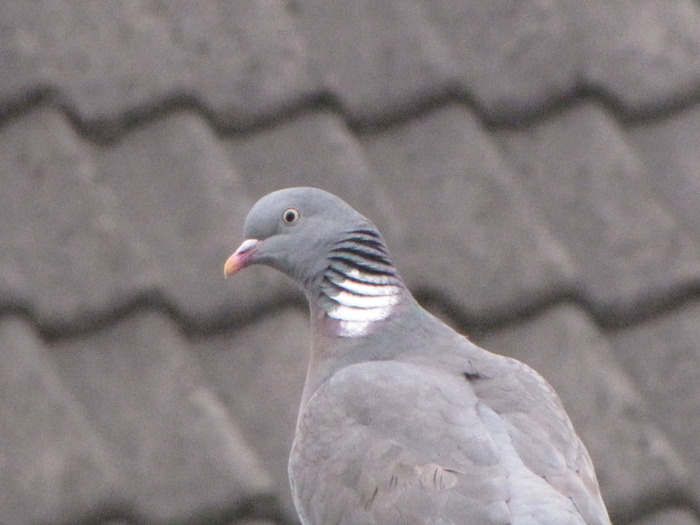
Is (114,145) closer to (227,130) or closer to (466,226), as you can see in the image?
(227,130)

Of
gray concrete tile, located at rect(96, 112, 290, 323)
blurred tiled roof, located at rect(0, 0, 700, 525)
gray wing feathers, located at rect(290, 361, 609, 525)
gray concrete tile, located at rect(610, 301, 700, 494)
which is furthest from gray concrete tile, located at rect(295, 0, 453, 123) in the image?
gray wing feathers, located at rect(290, 361, 609, 525)

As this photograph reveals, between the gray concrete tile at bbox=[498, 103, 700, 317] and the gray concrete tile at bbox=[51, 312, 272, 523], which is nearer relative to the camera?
the gray concrete tile at bbox=[51, 312, 272, 523]

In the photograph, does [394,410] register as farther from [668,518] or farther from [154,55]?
[154,55]

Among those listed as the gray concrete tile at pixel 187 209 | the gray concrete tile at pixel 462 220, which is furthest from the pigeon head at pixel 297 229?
the gray concrete tile at pixel 462 220

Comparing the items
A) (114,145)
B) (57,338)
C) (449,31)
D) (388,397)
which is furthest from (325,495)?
(449,31)

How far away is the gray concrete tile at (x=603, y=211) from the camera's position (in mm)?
3408

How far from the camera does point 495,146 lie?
3494 millimetres

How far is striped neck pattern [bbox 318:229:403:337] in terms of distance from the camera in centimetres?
306

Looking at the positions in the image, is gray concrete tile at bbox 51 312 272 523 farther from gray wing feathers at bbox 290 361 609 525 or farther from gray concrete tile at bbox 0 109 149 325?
gray wing feathers at bbox 290 361 609 525

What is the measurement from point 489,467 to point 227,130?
929 mm

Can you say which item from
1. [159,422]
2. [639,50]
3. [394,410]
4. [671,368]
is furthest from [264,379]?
[639,50]

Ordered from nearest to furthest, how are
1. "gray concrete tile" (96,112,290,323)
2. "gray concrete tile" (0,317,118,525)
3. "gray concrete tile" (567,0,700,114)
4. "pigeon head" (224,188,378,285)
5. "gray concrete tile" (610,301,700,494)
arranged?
"gray concrete tile" (0,317,118,525) → "pigeon head" (224,188,378,285) → "gray concrete tile" (96,112,290,323) → "gray concrete tile" (610,301,700,494) → "gray concrete tile" (567,0,700,114)

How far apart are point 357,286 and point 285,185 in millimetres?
302

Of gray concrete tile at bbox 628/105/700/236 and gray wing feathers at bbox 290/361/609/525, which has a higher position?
gray wing feathers at bbox 290/361/609/525
